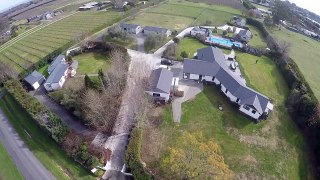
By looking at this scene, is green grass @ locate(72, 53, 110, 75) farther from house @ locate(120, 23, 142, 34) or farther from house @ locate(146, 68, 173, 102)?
house @ locate(146, 68, 173, 102)

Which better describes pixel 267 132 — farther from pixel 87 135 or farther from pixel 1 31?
pixel 1 31

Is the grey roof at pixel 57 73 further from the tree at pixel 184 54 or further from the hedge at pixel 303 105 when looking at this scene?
the hedge at pixel 303 105

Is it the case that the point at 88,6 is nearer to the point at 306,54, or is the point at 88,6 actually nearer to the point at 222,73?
the point at 222,73

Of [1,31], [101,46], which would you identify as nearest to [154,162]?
[101,46]

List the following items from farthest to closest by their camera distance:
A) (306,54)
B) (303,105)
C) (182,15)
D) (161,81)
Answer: (182,15) → (306,54) → (161,81) → (303,105)

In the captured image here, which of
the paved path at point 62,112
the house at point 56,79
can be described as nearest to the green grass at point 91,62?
the house at point 56,79

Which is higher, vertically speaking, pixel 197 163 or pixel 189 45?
pixel 197 163

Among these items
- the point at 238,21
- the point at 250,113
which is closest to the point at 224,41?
→ the point at 238,21
